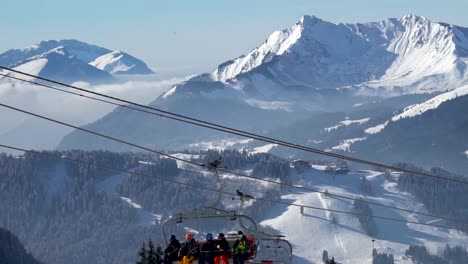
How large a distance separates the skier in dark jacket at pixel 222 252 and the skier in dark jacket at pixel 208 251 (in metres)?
0.13

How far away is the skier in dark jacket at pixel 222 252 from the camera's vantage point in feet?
110

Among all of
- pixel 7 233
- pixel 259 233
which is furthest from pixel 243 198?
pixel 7 233

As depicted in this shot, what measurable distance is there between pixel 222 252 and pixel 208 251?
1.57 feet

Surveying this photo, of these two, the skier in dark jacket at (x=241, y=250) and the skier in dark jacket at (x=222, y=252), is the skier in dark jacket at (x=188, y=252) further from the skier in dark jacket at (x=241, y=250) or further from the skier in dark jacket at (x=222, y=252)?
the skier in dark jacket at (x=241, y=250)

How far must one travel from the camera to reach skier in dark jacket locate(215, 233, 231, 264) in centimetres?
3344

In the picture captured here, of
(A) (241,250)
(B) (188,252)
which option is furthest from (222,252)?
(B) (188,252)

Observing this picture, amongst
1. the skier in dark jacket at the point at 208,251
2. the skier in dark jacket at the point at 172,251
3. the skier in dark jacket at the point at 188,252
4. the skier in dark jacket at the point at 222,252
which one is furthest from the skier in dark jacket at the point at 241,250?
the skier in dark jacket at the point at 172,251

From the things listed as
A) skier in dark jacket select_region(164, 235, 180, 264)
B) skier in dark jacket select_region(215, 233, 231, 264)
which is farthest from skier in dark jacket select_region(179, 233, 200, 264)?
skier in dark jacket select_region(215, 233, 231, 264)

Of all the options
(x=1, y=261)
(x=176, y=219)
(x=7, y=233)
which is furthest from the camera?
(x=7, y=233)

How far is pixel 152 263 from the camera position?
64.3 m

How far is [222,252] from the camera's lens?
33531 mm

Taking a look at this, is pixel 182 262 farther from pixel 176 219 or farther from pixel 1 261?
pixel 1 261

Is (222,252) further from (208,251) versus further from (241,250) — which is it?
(241,250)

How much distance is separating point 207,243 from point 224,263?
82cm
